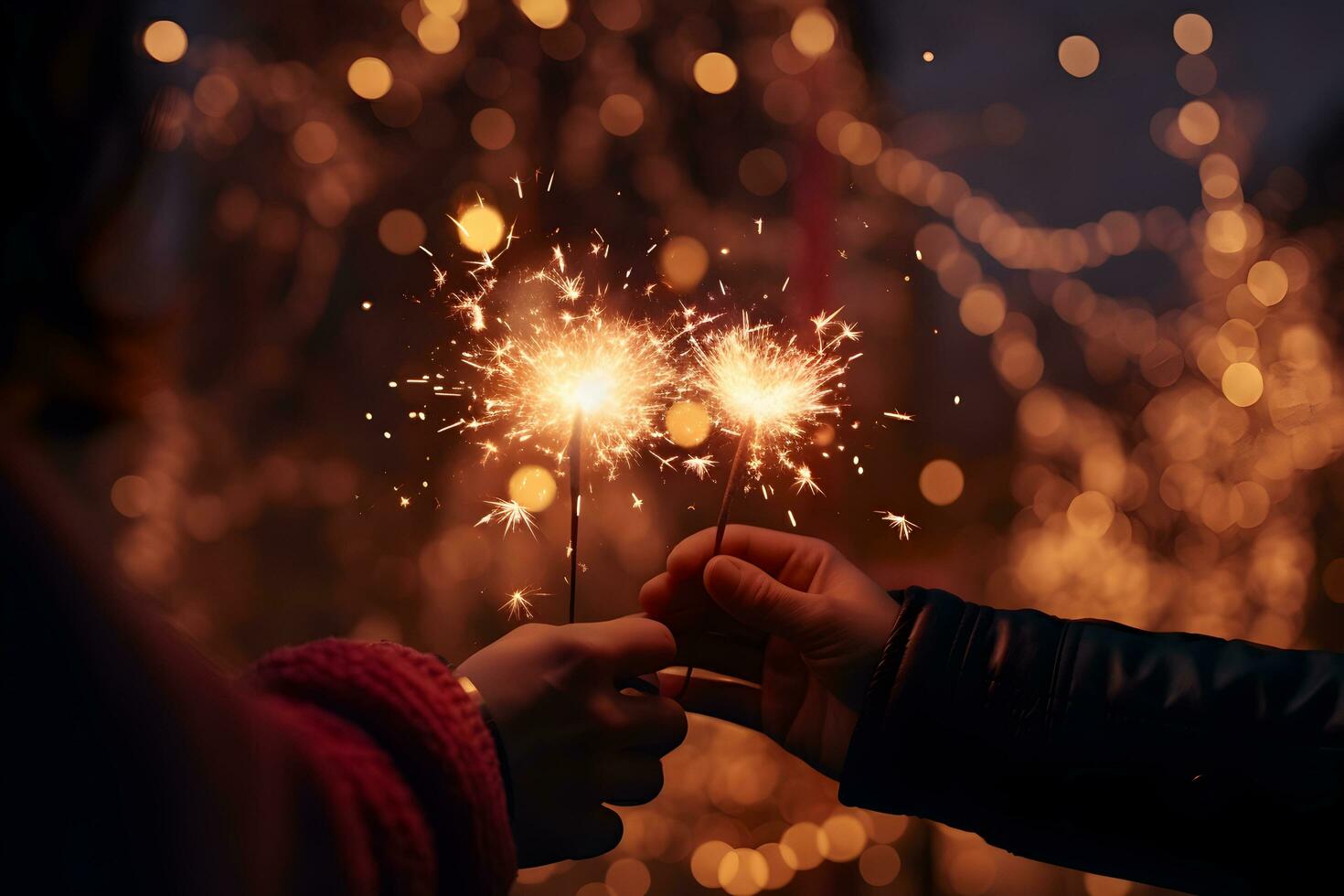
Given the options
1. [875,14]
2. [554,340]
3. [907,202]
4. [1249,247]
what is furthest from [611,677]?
[1249,247]

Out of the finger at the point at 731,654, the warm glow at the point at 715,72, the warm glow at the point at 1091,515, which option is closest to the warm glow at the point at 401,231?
the warm glow at the point at 715,72

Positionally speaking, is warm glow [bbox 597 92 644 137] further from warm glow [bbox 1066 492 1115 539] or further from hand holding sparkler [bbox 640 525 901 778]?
warm glow [bbox 1066 492 1115 539]

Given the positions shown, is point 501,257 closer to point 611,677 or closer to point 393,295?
point 393,295

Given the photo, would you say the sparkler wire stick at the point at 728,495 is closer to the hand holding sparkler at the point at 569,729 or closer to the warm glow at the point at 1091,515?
the hand holding sparkler at the point at 569,729

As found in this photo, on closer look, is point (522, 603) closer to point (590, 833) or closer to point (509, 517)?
point (509, 517)

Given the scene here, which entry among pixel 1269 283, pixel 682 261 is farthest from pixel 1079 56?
pixel 682 261

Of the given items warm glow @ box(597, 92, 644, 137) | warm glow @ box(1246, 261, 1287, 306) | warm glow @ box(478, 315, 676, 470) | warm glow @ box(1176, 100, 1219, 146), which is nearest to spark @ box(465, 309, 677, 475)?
warm glow @ box(478, 315, 676, 470)
